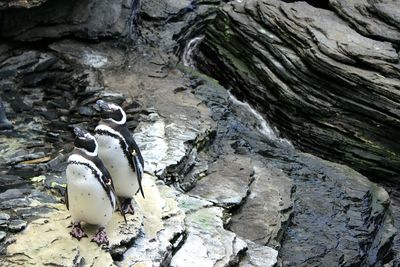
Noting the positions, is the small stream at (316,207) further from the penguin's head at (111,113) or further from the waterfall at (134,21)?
the penguin's head at (111,113)

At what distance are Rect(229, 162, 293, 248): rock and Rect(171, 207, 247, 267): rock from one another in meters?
0.41

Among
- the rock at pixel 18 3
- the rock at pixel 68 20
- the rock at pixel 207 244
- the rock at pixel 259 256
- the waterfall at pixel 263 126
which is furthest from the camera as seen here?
the waterfall at pixel 263 126

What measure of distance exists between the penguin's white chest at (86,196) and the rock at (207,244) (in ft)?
2.64

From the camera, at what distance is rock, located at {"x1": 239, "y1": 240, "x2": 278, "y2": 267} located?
5102 mm

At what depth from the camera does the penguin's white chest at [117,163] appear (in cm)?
427

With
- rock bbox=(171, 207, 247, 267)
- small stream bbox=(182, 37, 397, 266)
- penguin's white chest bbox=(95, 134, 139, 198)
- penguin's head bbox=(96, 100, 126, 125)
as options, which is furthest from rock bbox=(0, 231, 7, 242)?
small stream bbox=(182, 37, 397, 266)

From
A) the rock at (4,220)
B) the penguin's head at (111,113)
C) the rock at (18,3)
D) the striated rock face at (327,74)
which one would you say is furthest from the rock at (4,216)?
the striated rock face at (327,74)

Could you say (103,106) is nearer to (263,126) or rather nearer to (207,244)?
(207,244)

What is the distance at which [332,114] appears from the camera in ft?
27.5

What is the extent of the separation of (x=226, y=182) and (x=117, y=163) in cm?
210

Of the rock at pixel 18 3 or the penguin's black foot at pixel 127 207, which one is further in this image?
the rock at pixel 18 3

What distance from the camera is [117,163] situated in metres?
4.34

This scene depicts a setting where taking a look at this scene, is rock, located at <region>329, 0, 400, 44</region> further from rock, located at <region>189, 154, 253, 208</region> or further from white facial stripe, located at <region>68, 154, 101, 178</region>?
white facial stripe, located at <region>68, 154, 101, 178</region>

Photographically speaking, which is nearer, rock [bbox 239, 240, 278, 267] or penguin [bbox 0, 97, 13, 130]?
rock [bbox 239, 240, 278, 267]
